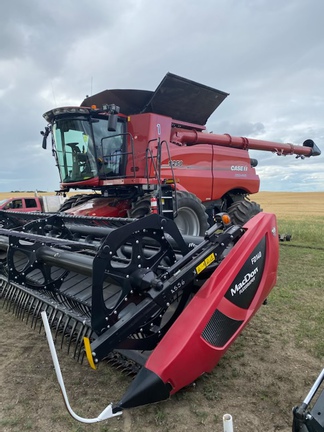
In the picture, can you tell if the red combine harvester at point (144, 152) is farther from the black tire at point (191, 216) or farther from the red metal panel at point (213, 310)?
the red metal panel at point (213, 310)

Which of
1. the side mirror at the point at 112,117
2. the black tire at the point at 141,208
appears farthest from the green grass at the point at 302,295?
the side mirror at the point at 112,117

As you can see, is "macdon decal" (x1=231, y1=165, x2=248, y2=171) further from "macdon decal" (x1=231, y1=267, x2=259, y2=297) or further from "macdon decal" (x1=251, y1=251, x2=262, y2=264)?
"macdon decal" (x1=231, y1=267, x2=259, y2=297)

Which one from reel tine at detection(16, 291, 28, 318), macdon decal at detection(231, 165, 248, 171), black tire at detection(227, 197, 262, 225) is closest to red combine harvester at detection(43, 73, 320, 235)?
macdon decal at detection(231, 165, 248, 171)

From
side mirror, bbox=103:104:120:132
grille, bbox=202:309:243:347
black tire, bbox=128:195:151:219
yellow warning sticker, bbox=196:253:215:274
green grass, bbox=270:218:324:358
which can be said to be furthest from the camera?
black tire, bbox=128:195:151:219

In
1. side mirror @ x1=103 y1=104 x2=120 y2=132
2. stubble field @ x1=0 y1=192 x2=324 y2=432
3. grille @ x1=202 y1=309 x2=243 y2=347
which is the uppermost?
side mirror @ x1=103 y1=104 x2=120 y2=132

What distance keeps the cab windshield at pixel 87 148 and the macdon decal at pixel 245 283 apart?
4.41m

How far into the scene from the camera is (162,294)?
221 centimetres

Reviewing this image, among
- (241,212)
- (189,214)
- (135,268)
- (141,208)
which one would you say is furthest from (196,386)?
(241,212)

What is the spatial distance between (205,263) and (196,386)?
0.86m

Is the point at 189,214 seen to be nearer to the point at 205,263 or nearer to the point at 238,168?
the point at 238,168

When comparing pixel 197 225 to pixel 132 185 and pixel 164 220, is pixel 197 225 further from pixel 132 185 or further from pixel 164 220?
pixel 164 220

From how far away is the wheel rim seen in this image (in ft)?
22.0

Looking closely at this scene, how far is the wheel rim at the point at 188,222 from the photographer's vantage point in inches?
263

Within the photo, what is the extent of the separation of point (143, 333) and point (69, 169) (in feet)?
16.4
